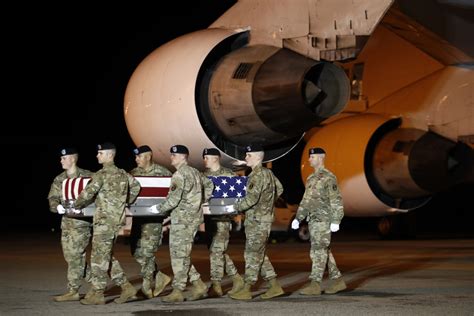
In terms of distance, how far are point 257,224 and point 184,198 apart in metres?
0.86

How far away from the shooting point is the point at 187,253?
10.1m

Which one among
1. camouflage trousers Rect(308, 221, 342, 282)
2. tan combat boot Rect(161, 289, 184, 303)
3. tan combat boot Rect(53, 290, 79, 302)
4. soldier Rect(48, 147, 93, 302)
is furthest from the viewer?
camouflage trousers Rect(308, 221, 342, 282)

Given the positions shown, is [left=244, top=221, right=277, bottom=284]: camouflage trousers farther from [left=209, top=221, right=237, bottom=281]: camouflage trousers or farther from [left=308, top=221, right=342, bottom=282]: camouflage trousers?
[left=308, top=221, right=342, bottom=282]: camouflage trousers

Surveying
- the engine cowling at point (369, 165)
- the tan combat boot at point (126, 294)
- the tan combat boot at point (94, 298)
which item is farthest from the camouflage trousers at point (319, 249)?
the engine cowling at point (369, 165)

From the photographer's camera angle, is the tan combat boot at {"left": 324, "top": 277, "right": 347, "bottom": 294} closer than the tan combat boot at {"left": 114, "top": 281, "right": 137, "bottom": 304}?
No

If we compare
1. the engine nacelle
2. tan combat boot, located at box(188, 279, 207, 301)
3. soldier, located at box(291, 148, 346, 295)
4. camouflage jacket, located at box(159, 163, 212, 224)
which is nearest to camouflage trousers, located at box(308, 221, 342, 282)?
soldier, located at box(291, 148, 346, 295)

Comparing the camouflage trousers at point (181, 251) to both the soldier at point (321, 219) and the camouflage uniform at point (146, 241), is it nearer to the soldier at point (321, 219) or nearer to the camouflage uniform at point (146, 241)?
the camouflage uniform at point (146, 241)

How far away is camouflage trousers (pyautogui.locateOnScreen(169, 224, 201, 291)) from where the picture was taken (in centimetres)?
1003

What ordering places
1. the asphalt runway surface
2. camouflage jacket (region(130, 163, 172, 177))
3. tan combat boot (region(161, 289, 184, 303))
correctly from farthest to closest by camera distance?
camouflage jacket (region(130, 163, 172, 177)) < tan combat boot (region(161, 289, 184, 303)) < the asphalt runway surface

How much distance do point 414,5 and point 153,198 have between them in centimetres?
508

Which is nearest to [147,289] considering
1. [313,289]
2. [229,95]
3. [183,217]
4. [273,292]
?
[183,217]

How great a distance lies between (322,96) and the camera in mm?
12516

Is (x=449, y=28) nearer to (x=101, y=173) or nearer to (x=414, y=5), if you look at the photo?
(x=414, y=5)

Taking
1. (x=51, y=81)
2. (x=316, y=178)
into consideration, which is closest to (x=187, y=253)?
(x=316, y=178)
